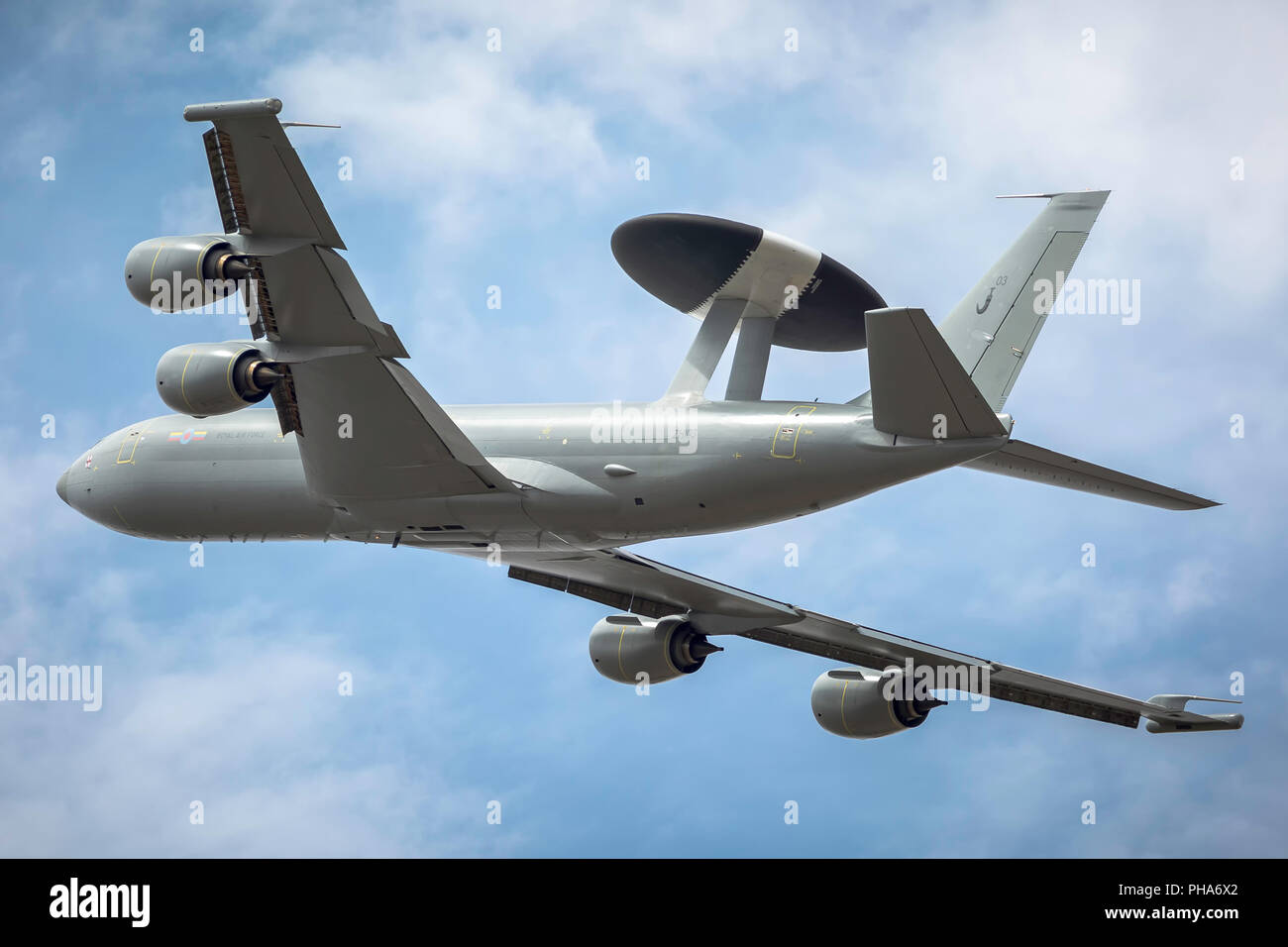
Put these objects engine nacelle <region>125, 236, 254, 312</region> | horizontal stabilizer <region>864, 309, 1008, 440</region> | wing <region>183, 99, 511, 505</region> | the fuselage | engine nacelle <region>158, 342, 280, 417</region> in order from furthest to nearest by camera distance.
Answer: engine nacelle <region>158, 342, 280, 417</region> < the fuselage < engine nacelle <region>125, 236, 254, 312</region> < wing <region>183, 99, 511, 505</region> < horizontal stabilizer <region>864, 309, 1008, 440</region>

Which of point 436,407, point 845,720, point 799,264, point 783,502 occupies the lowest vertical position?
point 845,720

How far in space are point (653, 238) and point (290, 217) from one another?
564 cm

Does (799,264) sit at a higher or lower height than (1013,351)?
higher

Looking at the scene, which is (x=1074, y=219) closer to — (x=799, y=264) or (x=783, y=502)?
(x=799, y=264)

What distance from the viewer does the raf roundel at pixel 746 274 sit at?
23.2 m

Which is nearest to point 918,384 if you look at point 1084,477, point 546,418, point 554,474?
point 1084,477

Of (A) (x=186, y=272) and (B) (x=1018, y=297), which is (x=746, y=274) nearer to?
(B) (x=1018, y=297)

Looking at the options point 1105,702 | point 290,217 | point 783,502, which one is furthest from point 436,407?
point 1105,702

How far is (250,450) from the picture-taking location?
1019 inches

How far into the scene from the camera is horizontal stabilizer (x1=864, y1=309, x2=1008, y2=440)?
1912cm

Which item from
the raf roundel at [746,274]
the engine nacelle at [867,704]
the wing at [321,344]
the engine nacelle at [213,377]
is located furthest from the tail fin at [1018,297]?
the engine nacelle at [213,377]

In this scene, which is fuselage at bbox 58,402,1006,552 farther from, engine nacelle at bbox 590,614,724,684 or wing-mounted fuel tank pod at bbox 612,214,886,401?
engine nacelle at bbox 590,614,724,684

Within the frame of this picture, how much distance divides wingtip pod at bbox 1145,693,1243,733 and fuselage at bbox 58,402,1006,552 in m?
8.72

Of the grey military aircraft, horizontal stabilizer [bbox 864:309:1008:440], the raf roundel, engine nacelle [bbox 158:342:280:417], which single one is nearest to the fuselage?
the grey military aircraft
